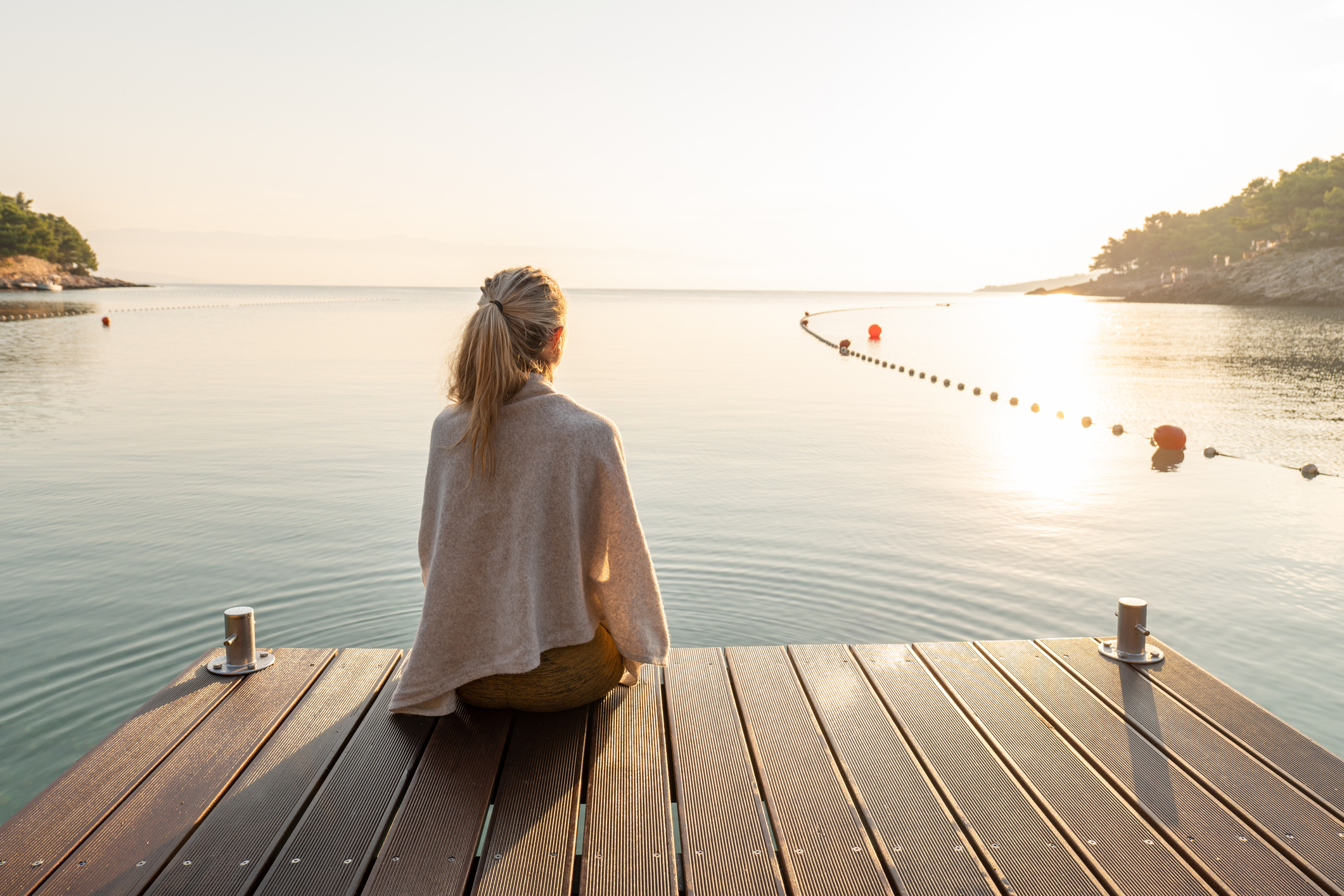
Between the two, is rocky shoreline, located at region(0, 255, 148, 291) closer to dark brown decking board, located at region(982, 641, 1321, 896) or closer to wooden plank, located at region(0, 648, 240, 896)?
wooden plank, located at region(0, 648, 240, 896)

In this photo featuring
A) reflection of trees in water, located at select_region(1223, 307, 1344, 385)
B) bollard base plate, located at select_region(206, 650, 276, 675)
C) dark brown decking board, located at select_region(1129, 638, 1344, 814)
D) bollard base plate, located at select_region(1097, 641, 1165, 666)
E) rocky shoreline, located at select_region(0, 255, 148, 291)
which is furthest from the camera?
rocky shoreline, located at select_region(0, 255, 148, 291)

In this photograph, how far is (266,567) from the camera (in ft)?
23.0

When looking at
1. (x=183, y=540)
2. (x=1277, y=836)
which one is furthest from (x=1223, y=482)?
(x=183, y=540)

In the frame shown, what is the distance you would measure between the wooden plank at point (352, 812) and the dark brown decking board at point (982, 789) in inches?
65.5

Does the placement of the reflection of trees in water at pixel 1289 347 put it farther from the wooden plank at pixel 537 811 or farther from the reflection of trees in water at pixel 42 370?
the reflection of trees in water at pixel 42 370

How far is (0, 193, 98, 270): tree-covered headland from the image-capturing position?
87375mm

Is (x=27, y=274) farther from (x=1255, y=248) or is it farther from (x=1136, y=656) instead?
(x=1255, y=248)

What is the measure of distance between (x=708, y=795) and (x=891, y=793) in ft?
A: 1.81

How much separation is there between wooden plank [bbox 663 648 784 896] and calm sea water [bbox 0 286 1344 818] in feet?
7.87

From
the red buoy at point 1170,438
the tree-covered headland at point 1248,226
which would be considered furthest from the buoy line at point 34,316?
the tree-covered headland at point 1248,226

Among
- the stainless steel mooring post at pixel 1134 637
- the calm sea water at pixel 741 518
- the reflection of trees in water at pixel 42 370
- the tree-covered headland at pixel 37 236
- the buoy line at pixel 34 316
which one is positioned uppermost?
the tree-covered headland at pixel 37 236

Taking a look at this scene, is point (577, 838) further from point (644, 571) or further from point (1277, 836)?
point (1277, 836)

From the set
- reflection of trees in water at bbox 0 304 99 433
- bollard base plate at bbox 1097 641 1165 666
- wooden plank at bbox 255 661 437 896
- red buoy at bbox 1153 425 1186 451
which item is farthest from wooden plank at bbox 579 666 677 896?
reflection of trees in water at bbox 0 304 99 433

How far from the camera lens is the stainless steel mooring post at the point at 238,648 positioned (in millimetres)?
3506
